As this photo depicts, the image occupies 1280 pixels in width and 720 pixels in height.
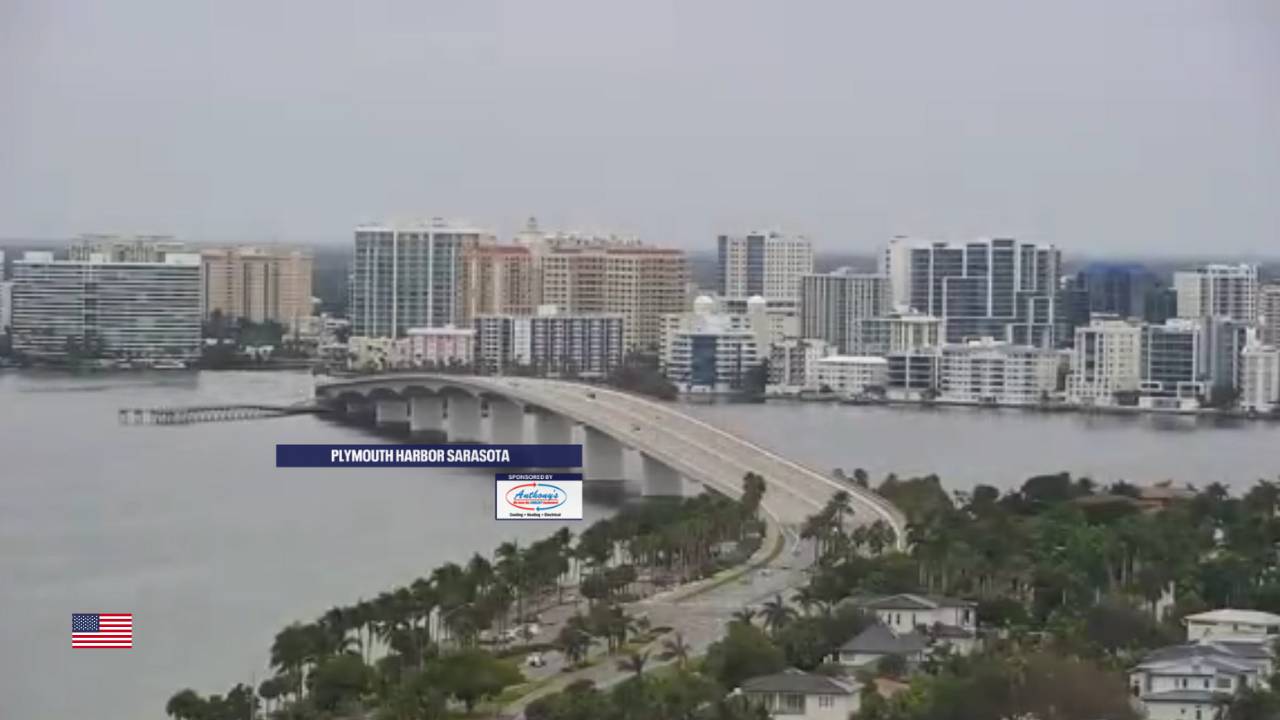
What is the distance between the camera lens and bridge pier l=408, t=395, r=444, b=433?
11852 mm

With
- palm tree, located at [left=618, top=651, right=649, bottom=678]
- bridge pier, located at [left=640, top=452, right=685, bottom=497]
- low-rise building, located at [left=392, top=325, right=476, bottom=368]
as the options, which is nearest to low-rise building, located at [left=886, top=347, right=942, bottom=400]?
low-rise building, located at [left=392, top=325, right=476, bottom=368]

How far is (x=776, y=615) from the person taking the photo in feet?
20.9

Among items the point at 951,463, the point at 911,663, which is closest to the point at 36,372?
the point at 951,463

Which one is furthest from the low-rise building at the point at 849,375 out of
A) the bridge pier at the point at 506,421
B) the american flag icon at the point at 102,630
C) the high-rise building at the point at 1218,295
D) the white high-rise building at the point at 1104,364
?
the american flag icon at the point at 102,630

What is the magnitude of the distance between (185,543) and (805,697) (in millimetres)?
3407

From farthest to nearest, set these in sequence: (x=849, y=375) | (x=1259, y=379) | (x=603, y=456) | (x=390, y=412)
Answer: (x=849, y=375), (x=1259, y=379), (x=390, y=412), (x=603, y=456)

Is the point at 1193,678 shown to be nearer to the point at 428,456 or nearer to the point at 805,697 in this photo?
the point at 805,697

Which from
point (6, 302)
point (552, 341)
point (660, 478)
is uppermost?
point (6, 302)

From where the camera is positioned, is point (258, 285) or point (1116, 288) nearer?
point (258, 285)

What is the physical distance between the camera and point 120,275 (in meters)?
18.3

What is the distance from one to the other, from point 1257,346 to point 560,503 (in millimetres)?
12444

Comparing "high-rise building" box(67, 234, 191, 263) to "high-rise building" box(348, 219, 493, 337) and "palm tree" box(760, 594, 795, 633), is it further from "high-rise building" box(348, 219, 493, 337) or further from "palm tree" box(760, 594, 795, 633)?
"palm tree" box(760, 594, 795, 633)

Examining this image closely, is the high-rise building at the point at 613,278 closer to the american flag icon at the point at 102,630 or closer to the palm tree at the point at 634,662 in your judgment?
the american flag icon at the point at 102,630

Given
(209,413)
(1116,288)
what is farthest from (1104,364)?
(209,413)
